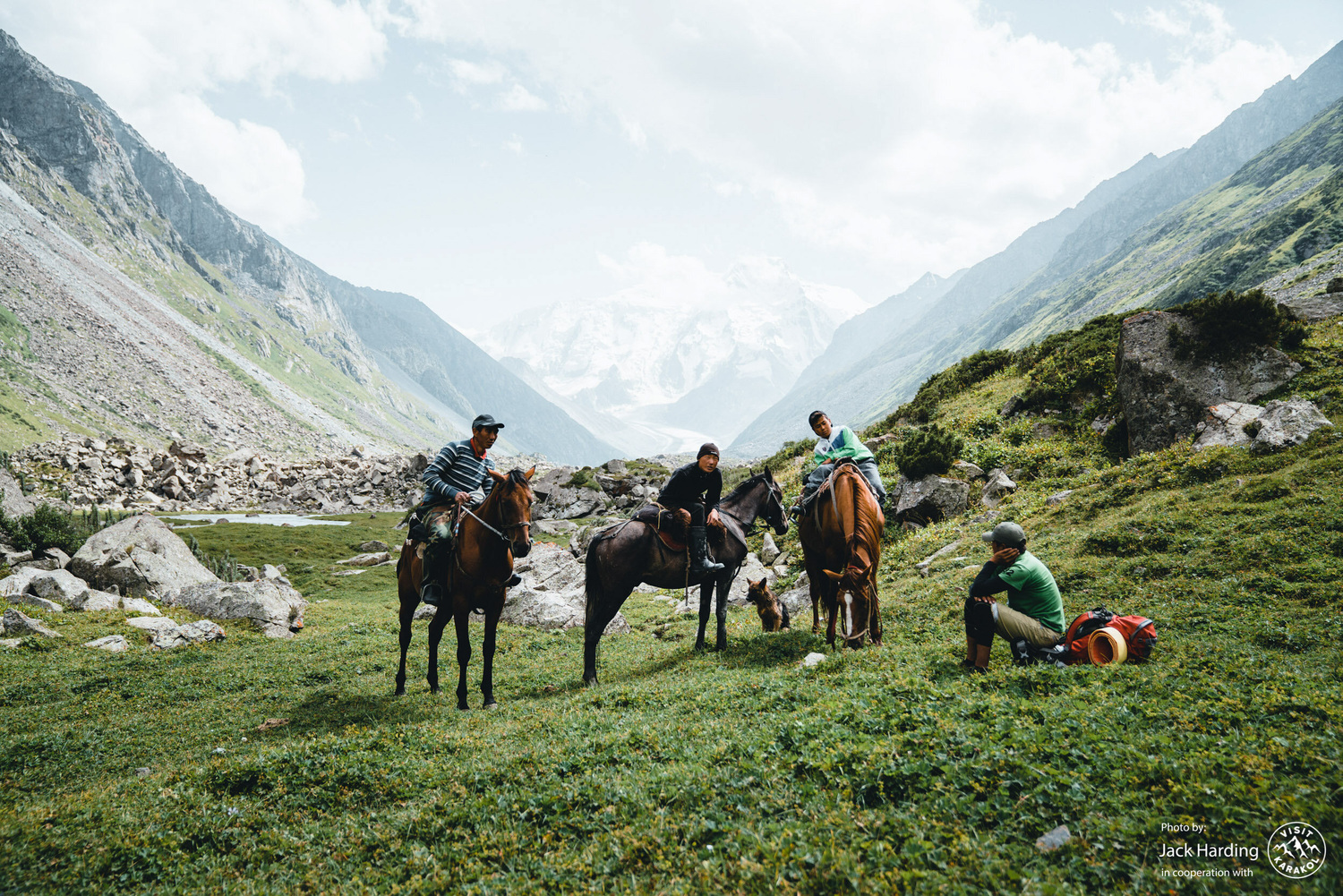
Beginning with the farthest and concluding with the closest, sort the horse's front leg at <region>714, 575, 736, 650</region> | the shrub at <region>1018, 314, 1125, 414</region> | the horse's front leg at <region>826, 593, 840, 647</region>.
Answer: the shrub at <region>1018, 314, 1125, 414</region>, the horse's front leg at <region>714, 575, 736, 650</region>, the horse's front leg at <region>826, 593, 840, 647</region>

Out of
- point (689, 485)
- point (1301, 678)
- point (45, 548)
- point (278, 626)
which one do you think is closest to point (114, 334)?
point (45, 548)

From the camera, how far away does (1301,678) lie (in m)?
6.39

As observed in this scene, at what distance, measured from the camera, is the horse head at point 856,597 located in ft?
34.0

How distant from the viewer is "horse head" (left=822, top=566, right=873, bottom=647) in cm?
1035

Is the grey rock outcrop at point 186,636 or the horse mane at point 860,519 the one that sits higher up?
the horse mane at point 860,519

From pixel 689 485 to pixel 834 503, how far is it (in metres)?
3.17

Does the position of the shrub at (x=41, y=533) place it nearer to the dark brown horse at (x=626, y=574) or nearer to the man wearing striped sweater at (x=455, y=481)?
the man wearing striped sweater at (x=455, y=481)

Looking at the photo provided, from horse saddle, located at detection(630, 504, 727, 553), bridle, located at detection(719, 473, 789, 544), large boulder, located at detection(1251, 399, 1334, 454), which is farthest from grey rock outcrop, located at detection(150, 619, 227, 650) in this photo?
large boulder, located at detection(1251, 399, 1334, 454)

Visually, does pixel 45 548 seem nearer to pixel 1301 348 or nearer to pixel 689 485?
pixel 689 485

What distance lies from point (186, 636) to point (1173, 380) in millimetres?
31676

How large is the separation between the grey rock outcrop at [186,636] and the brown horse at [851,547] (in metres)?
18.4

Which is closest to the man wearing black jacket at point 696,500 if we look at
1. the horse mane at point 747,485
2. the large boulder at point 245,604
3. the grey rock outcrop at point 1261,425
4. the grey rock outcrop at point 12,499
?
the horse mane at point 747,485

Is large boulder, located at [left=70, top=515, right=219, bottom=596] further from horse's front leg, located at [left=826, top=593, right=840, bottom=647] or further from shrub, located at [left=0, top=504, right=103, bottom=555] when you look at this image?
horse's front leg, located at [left=826, top=593, right=840, bottom=647]

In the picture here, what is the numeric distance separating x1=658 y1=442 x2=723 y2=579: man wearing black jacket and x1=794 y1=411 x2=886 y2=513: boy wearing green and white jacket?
2337 mm
